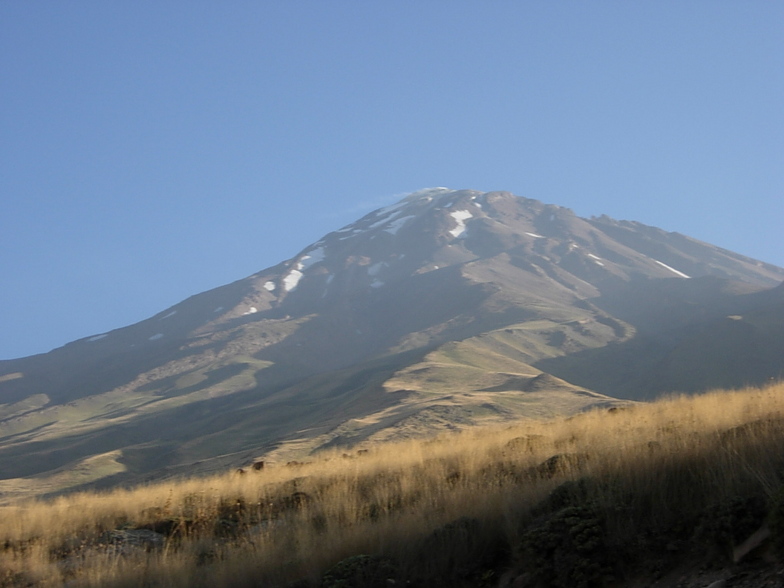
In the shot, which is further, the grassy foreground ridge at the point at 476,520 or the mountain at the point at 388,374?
the mountain at the point at 388,374

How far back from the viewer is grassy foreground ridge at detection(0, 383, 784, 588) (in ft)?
19.1

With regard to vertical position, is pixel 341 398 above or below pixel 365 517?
Answer: below

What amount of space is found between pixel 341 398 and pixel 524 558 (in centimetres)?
9851

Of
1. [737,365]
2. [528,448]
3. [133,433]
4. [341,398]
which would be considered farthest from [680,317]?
[528,448]

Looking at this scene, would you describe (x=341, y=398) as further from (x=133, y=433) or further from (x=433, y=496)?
(x=433, y=496)

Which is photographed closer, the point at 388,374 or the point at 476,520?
the point at 476,520

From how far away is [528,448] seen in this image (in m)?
10.3

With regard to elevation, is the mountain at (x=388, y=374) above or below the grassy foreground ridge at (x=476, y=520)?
below

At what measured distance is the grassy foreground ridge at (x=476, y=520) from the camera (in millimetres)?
5812

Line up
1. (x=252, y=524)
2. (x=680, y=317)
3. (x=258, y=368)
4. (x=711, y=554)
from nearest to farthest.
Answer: (x=711, y=554) < (x=252, y=524) < (x=680, y=317) < (x=258, y=368)

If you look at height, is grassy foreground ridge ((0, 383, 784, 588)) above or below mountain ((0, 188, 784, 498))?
above

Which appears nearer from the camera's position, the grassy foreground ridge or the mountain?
the grassy foreground ridge

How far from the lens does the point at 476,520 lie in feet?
22.9

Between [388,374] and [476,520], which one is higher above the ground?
[476,520]
